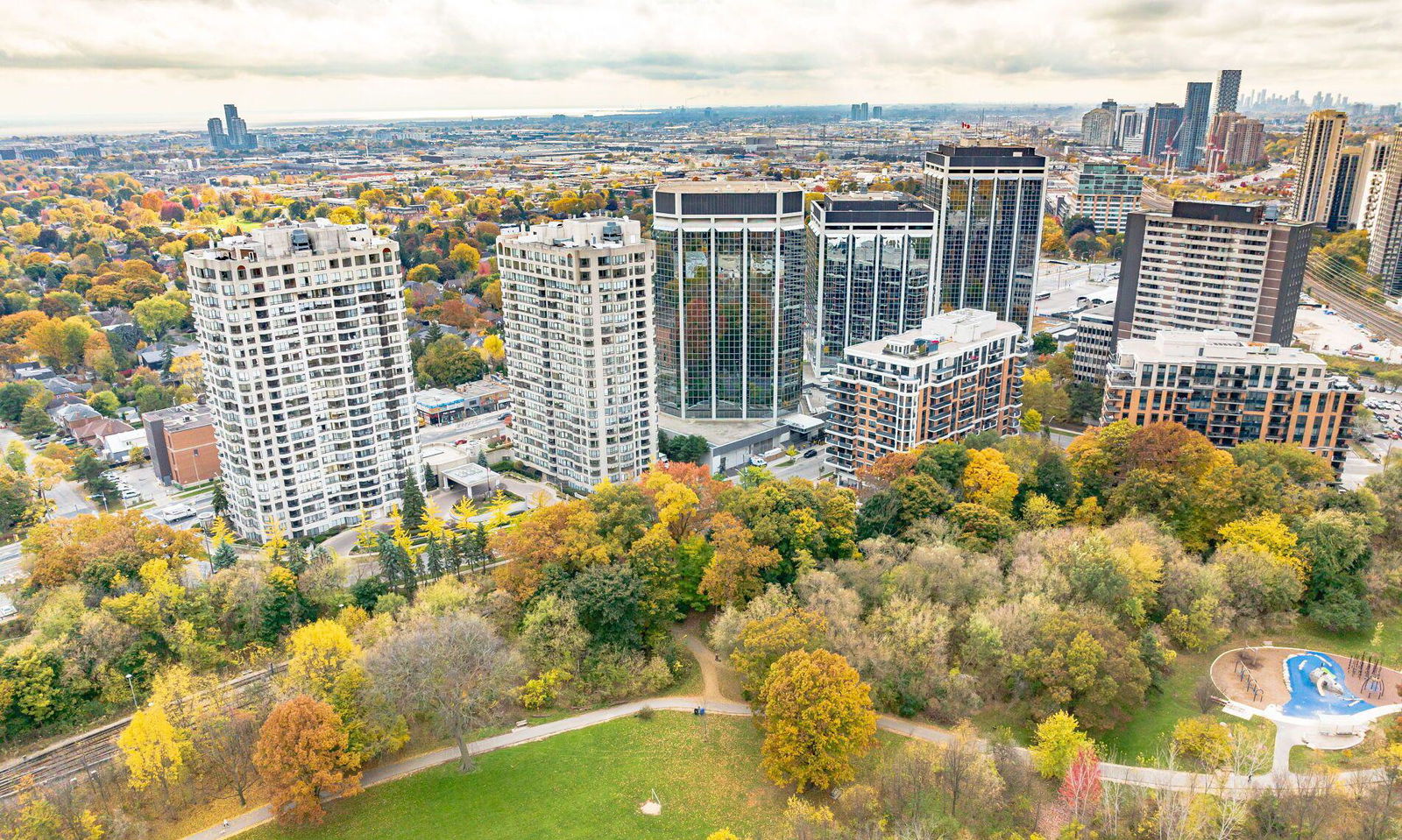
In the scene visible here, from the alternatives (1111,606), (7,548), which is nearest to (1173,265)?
(1111,606)

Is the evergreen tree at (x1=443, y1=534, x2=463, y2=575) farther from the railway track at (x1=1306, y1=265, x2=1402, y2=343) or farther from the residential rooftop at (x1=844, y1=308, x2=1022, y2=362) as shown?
the railway track at (x1=1306, y1=265, x2=1402, y2=343)

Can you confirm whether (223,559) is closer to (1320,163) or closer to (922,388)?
(922,388)

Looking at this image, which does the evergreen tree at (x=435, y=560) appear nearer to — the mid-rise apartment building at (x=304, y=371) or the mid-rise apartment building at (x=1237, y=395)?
the mid-rise apartment building at (x=304, y=371)

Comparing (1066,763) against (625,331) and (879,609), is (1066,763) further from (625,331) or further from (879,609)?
(625,331)

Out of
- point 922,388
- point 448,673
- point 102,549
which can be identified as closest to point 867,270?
point 922,388

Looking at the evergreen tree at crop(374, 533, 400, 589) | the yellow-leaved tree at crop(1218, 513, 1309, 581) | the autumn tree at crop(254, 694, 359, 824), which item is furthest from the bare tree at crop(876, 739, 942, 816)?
the evergreen tree at crop(374, 533, 400, 589)

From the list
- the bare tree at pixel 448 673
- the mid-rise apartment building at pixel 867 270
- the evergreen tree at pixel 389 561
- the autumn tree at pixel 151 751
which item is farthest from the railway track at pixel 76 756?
the mid-rise apartment building at pixel 867 270
